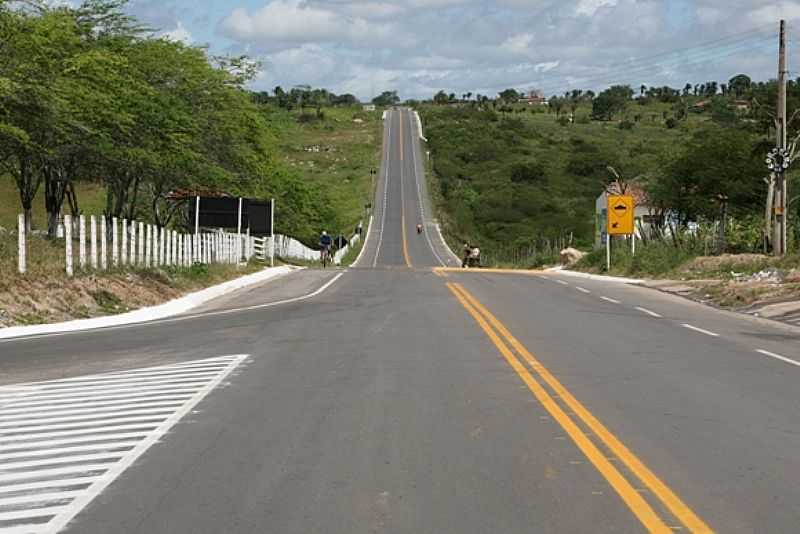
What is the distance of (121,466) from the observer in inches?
327

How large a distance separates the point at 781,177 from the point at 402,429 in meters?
31.3

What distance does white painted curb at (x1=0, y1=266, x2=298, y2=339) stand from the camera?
19.6 metres

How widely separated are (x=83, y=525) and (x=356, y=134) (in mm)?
185910

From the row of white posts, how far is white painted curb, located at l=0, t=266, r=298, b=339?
6.03 ft

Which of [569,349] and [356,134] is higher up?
[356,134]

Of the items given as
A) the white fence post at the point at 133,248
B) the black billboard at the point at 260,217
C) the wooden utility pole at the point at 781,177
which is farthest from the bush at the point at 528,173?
the white fence post at the point at 133,248

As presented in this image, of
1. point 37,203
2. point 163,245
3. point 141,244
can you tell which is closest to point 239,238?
point 163,245

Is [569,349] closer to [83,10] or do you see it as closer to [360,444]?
[360,444]

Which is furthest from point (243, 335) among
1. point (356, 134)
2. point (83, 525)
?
point (356, 134)

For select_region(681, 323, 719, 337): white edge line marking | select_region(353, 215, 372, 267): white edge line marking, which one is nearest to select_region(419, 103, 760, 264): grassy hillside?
select_region(353, 215, 372, 267): white edge line marking

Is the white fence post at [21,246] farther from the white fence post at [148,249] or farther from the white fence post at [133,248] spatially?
the white fence post at [148,249]

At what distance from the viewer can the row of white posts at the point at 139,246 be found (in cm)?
2497

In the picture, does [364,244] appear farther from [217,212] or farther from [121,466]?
[121,466]

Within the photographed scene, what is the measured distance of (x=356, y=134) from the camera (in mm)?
190750
